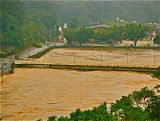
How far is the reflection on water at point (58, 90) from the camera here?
3338cm

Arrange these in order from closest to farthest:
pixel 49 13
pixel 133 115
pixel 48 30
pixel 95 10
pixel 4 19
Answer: pixel 133 115, pixel 4 19, pixel 48 30, pixel 49 13, pixel 95 10

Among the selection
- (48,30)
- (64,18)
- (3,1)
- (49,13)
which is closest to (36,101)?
(3,1)

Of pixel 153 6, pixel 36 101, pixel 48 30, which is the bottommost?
pixel 36 101

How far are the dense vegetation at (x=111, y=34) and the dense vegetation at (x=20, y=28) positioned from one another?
7.43 metres

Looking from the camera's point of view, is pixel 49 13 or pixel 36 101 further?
pixel 49 13

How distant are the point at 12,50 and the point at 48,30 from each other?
43.0m

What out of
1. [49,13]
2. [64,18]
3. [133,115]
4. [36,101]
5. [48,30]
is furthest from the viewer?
[64,18]

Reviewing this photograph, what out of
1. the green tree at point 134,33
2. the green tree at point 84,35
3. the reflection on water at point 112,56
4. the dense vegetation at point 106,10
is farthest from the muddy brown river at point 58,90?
the dense vegetation at point 106,10

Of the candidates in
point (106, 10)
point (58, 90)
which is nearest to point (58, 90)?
point (58, 90)

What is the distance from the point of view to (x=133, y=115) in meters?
17.7

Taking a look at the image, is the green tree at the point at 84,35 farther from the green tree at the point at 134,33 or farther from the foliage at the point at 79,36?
the green tree at the point at 134,33

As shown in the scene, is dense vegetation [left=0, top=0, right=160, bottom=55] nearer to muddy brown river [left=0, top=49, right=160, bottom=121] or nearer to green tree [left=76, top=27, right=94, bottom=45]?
green tree [left=76, top=27, right=94, bottom=45]

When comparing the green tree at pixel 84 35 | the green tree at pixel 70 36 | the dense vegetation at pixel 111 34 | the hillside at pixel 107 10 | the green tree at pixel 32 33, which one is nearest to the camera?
the dense vegetation at pixel 111 34

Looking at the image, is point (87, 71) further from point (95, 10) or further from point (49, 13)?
point (95, 10)
